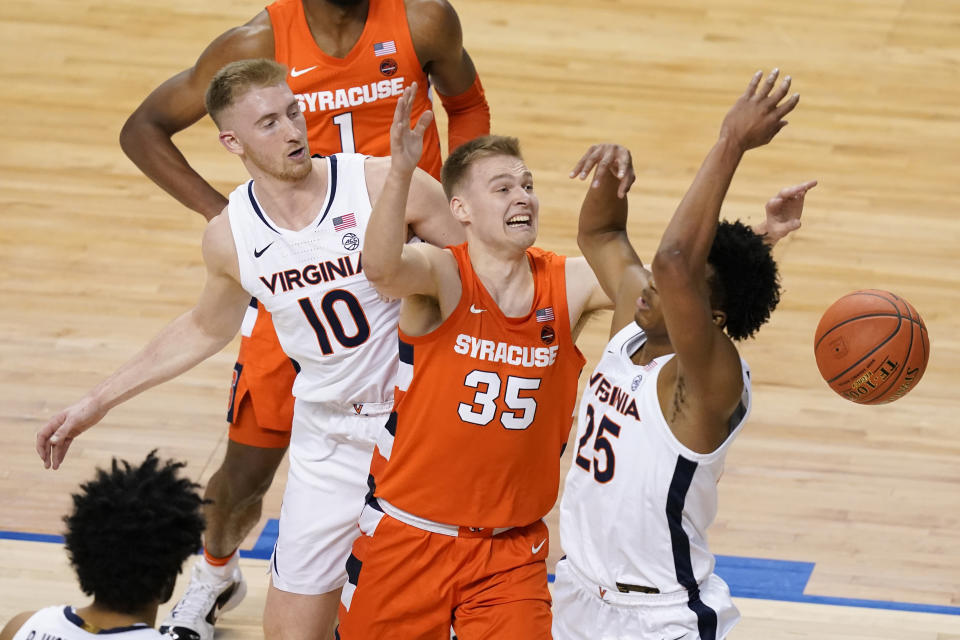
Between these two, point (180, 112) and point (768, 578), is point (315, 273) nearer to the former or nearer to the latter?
point (180, 112)

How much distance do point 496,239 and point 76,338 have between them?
3.64 metres

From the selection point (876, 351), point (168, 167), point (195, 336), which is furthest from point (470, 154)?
point (168, 167)

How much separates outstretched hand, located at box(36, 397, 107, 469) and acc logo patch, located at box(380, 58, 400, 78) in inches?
62.4

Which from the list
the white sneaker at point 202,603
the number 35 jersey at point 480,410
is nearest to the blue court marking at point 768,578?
the white sneaker at point 202,603

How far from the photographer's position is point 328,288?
4.12 m

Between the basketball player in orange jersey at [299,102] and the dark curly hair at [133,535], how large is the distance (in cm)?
155

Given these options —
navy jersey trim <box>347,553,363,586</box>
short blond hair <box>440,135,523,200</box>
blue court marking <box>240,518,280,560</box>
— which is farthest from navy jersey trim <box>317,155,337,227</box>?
blue court marking <box>240,518,280,560</box>

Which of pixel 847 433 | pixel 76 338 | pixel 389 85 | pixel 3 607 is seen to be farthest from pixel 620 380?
pixel 76 338

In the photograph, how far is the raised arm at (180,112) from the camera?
485 cm

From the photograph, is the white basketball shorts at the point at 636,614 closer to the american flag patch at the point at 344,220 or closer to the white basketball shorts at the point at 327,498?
the white basketball shorts at the point at 327,498

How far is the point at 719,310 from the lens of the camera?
136 inches

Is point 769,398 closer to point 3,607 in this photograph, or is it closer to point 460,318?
point 460,318

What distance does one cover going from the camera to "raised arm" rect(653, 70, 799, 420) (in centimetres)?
310

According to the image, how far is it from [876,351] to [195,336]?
6.73 feet
